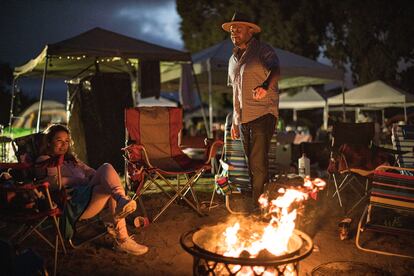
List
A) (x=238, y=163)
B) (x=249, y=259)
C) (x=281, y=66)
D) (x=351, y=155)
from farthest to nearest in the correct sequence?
(x=281, y=66)
(x=238, y=163)
(x=351, y=155)
(x=249, y=259)

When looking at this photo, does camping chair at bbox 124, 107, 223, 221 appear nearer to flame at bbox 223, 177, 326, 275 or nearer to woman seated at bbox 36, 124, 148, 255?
woman seated at bbox 36, 124, 148, 255

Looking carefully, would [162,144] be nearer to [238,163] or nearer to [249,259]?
[238,163]

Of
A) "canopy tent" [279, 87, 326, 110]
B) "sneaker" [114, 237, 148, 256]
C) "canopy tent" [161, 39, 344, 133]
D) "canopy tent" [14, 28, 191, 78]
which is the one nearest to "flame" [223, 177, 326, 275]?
"sneaker" [114, 237, 148, 256]

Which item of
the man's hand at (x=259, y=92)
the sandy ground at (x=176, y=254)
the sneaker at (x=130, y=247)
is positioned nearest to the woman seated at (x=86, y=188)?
the sneaker at (x=130, y=247)

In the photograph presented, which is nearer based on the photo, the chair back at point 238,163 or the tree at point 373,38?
the chair back at point 238,163

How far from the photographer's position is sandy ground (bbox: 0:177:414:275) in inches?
109

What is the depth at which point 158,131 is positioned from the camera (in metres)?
4.77

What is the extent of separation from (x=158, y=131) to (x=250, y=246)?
2592mm

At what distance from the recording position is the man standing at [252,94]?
150 inches

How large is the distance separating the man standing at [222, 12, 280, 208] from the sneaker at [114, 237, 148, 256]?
54.5 inches

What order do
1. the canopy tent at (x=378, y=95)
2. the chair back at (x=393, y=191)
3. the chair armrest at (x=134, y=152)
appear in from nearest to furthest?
the chair back at (x=393, y=191) → the chair armrest at (x=134, y=152) → the canopy tent at (x=378, y=95)

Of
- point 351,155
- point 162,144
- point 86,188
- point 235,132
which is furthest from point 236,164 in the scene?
point 86,188

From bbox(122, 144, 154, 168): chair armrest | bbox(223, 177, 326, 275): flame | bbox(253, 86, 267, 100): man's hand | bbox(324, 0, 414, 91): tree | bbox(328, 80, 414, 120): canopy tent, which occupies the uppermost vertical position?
bbox(324, 0, 414, 91): tree

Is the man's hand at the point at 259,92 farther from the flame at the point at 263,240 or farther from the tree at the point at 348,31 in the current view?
the tree at the point at 348,31
